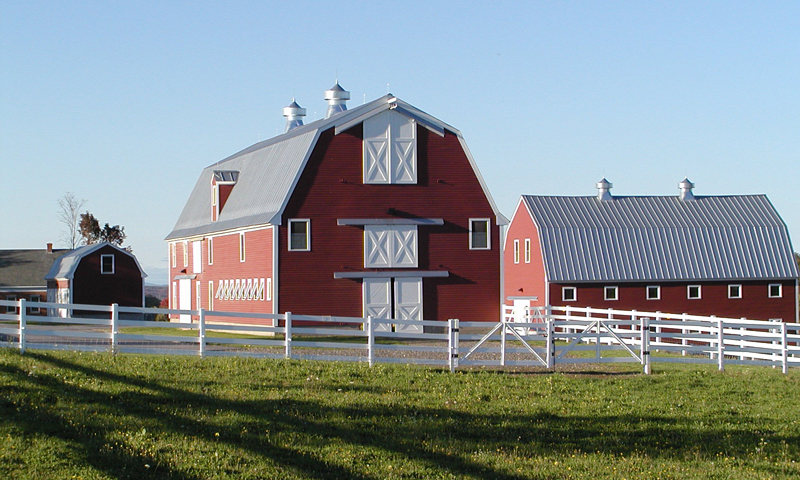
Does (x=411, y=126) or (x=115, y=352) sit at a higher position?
(x=411, y=126)

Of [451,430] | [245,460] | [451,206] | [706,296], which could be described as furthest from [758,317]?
[245,460]

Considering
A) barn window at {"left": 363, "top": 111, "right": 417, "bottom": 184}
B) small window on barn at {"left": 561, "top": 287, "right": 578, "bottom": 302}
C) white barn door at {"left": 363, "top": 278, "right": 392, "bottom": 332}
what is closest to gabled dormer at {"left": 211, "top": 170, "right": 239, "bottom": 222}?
barn window at {"left": 363, "top": 111, "right": 417, "bottom": 184}

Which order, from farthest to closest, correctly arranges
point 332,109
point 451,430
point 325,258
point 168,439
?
point 332,109 → point 325,258 → point 451,430 → point 168,439

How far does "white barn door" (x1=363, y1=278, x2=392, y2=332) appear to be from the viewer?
113ft

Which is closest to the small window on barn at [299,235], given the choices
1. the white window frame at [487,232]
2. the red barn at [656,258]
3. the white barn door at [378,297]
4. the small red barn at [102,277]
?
the white barn door at [378,297]

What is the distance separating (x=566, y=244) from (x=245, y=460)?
120ft

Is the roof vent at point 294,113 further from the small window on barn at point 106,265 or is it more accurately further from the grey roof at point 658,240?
the small window on barn at point 106,265

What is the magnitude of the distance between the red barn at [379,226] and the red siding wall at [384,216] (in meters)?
0.03

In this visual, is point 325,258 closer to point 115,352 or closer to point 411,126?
point 411,126

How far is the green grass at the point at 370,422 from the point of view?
12.2 m

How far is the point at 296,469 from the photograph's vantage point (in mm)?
11891

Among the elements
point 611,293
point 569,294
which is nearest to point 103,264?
point 569,294

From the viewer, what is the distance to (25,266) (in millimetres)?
75188

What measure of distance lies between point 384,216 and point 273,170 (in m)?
4.87
